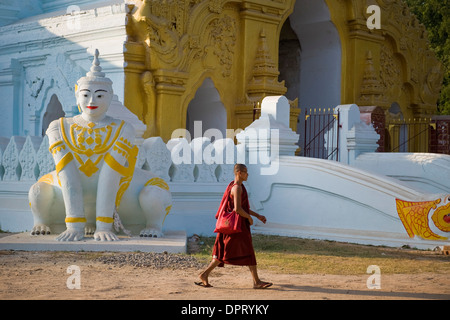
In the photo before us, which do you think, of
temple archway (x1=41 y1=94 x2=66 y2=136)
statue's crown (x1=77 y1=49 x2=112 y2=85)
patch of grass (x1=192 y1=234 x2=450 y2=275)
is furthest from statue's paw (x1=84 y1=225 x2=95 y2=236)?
temple archway (x1=41 y1=94 x2=66 y2=136)

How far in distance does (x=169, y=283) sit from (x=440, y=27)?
2099 cm

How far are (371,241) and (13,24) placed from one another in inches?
422

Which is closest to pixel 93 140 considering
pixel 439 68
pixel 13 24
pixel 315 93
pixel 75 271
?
pixel 75 271

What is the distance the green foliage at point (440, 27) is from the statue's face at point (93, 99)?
1867cm

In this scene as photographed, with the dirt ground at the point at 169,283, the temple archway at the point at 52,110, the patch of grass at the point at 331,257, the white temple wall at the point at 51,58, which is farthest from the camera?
the temple archway at the point at 52,110

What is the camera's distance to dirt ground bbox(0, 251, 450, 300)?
17.4 ft

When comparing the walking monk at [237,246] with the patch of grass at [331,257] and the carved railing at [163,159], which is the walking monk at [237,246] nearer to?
the patch of grass at [331,257]

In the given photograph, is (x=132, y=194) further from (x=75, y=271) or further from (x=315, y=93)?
(x=315, y=93)

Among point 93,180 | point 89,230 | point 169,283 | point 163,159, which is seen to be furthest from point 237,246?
point 163,159

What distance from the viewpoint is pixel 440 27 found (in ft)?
79.7

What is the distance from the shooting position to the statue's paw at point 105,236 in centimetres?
740

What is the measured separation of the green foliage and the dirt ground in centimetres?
1912

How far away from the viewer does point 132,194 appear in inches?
314

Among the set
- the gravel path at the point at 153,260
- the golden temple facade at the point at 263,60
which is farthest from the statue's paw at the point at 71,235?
the golden temple facade at the point at 263,60
